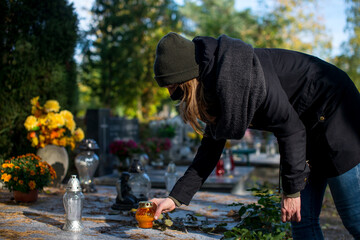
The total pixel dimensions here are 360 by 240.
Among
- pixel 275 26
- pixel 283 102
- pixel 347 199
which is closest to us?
pixel 283 102

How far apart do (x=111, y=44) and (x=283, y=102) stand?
20754mm

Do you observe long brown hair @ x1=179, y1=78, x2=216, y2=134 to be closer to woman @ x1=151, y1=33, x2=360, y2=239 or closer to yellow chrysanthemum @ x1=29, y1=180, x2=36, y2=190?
woman @ x1=151, y1=33, x2=360, y2=239

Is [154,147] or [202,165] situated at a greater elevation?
[202,165]

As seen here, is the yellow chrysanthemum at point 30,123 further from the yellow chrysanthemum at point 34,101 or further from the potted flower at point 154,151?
the potted flower at point 154,151

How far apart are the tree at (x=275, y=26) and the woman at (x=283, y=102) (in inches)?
1050

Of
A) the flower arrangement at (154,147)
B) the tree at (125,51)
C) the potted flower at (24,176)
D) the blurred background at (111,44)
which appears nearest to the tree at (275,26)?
the blurred background at (111,44)

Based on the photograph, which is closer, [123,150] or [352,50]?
[123,150]

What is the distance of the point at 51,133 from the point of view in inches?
249

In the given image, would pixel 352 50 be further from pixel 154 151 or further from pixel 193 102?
pixel 193 102

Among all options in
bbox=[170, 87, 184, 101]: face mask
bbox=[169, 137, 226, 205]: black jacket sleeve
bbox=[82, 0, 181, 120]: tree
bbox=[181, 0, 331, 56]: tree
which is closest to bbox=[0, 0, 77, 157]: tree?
bbox=[169, 137, 226, 205]: black jacket sleeve

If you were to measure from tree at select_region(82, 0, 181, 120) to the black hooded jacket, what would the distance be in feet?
58.5

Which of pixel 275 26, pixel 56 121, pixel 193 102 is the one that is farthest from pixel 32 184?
pixel 275 26

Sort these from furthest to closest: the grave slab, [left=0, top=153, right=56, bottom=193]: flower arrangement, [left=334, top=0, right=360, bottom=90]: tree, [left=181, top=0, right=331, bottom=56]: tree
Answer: [left=181, top=0, right=331, bottom=56]: tree, [left=334, top=0, right=360, bottom=90]: tree, [left=0, top=153, right=56, bottom=193]: flower arrangement, the grave slab

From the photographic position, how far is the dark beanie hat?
200 cm
